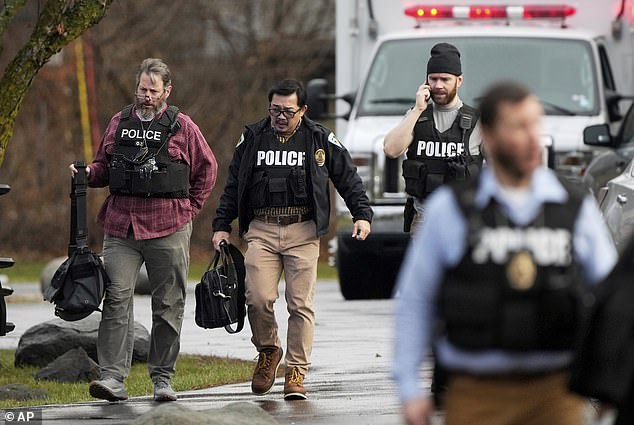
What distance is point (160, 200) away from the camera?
8820 mm

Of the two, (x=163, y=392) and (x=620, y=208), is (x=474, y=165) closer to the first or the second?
(x=620, y=208)

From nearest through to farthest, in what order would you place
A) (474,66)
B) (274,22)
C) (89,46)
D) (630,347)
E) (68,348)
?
(630,347) < (68,348) < (474,66) < (89,46) < (274,22)

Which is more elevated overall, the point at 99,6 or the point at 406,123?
the point at 99,6

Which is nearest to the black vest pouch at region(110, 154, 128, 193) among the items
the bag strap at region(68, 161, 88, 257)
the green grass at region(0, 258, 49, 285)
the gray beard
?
the bag strap at region(68, 161, 88, 257)

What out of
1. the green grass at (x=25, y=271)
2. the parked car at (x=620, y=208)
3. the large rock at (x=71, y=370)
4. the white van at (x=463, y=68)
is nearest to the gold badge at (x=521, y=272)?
the parked car at (x=620, y=208)

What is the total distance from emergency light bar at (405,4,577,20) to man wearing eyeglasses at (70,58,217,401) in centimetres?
630

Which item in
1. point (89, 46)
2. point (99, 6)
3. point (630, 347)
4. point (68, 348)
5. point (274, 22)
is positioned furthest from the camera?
point (274, 22)

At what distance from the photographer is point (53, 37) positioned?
9.65 metres

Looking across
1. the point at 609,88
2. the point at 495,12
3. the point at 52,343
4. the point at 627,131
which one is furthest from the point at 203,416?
the point at 495,12

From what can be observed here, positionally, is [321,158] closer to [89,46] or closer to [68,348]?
[68,348]

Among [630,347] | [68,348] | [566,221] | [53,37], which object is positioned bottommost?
[68,348]

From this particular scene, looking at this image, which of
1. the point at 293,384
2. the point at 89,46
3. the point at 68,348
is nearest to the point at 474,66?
the point at 68,348

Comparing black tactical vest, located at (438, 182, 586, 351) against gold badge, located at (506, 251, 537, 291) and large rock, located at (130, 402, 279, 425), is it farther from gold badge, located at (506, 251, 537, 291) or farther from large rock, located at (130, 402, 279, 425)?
large rock, located at (130, 402, 279, 425)

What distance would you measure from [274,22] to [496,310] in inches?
1215
